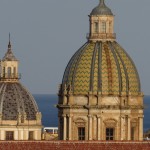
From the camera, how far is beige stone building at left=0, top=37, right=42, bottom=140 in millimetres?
119250

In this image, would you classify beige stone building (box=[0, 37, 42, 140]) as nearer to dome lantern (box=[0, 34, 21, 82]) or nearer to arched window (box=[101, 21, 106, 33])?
dome lantern (box=[0, 34, 21, 82])

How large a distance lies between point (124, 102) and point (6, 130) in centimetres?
1797

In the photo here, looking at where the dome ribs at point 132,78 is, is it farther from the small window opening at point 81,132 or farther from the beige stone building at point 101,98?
the small window opening at point 81,132

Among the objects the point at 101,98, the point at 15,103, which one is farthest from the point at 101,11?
the point at 15,103

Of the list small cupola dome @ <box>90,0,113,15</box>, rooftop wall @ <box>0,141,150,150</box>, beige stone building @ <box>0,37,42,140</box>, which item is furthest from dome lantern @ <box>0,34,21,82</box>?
rooftop wall @ <box>0,141,150,150</box>

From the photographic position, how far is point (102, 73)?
338 ft

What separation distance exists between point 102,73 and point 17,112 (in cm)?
1814

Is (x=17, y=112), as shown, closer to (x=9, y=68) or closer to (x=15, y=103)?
(x=15, y=103)

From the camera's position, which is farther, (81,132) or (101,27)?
(101,27)

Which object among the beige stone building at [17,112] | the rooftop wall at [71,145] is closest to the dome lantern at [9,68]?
the beige stone building at [17,112]

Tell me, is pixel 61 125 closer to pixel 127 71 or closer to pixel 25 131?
pixel 127 71

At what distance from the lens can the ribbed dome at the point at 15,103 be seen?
394 ft

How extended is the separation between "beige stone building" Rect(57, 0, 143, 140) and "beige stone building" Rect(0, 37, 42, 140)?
15.2 meters

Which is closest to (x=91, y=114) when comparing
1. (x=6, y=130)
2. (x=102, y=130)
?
(x=102, y=130)
